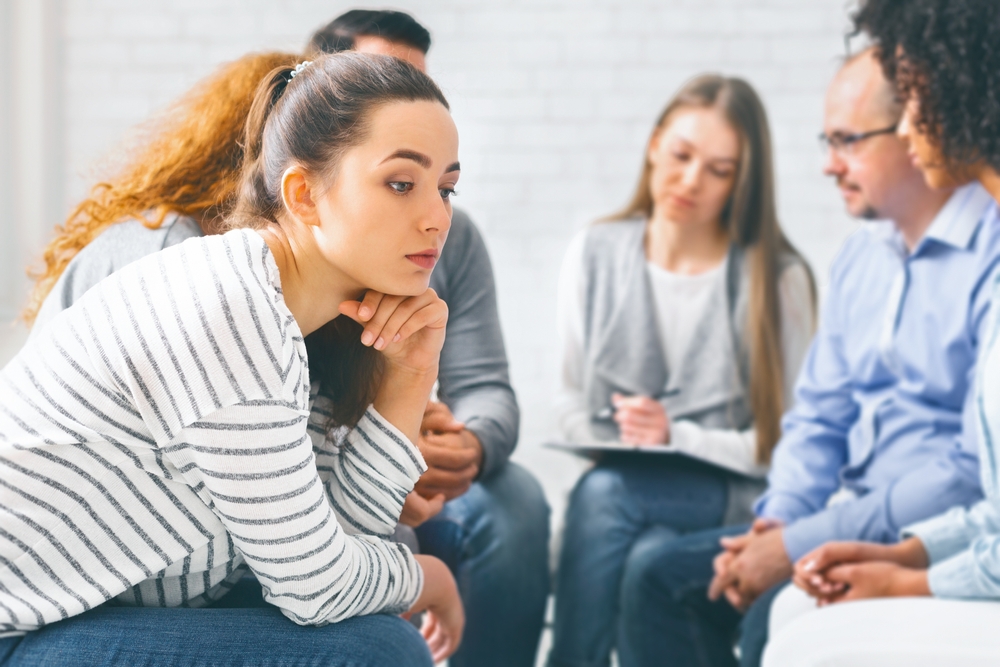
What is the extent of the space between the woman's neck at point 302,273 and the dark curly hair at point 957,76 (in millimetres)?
994

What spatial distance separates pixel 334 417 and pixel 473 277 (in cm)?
59

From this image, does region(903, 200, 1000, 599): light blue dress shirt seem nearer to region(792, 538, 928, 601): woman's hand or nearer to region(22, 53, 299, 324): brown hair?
region(792, 538, 928, 601): woman's hand

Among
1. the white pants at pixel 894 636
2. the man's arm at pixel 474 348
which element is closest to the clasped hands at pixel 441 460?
the man's arm at pixel 474 348

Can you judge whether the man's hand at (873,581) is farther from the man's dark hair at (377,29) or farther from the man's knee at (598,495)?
the man's dark hair at (377,29)

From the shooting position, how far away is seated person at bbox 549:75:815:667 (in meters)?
1.90

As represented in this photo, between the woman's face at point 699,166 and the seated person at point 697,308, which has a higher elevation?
the woman's face at point 699,166

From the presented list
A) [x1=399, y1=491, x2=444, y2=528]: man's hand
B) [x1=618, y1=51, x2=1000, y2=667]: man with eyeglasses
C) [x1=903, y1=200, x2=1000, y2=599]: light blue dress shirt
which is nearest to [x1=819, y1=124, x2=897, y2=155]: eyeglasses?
[x1=618, y1=51, x2=1000, y2=667]: man with eyeglasses

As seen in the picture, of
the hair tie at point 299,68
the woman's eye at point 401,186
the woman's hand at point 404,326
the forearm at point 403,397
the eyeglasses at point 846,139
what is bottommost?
the forearm at point 403,397

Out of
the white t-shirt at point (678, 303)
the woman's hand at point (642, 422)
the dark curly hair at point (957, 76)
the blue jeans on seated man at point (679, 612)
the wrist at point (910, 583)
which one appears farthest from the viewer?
the white t-shirt at point (678, 303)

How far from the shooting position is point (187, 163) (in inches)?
41.6

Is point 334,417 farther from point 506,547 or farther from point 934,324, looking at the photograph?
point 934,324

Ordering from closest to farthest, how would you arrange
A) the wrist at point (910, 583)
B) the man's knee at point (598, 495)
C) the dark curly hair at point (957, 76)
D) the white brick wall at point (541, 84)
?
the wrist at point (910, 583) < the dark curly hair at point (957, 76) < the man's knee at point (598, 495) < the white brick wall at point (541, 84)

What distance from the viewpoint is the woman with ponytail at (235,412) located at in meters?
0.74

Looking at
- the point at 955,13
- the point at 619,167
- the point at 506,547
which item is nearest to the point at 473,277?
the point at 506,547
